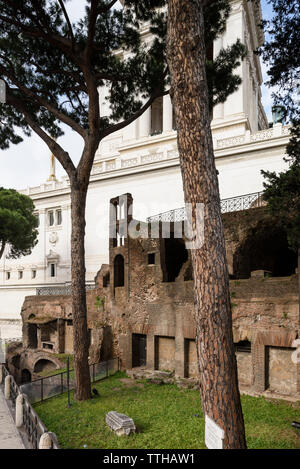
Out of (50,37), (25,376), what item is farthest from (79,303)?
(25,376)

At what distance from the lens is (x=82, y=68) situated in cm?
1098

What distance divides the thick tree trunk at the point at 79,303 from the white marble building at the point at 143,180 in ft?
49.1

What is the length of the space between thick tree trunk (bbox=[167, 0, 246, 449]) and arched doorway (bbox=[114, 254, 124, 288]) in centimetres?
1148

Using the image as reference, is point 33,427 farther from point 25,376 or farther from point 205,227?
point 25,376

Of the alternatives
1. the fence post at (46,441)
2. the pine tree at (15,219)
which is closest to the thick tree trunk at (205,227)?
the fence post at (46,441)

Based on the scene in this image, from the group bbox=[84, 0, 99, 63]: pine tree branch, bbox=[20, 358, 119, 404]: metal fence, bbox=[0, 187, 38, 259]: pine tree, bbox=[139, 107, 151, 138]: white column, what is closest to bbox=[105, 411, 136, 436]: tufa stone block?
bbox=[20, 358, 119, 404]: metal fence

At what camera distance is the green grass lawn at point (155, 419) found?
26.2 feet

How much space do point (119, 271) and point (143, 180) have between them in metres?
12.5

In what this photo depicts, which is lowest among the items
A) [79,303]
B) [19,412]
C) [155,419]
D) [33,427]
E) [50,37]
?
[155,419]

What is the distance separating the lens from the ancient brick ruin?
10.6 m

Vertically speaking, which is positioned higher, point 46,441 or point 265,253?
point 265,253

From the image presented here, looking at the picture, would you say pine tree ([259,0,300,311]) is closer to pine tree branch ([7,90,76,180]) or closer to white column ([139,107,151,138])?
pine tree branch ([7,90,76,180])

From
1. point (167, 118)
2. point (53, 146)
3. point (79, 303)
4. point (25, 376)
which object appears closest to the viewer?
point (79, 303)

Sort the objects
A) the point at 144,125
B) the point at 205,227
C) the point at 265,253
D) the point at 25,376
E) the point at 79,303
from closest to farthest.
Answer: the point at 205,227, the point at 79,303, the point at 265,253, the point at 25,376, the point at 144,125
